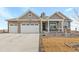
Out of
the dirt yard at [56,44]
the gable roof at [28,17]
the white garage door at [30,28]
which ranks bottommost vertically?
the dirt yard at [56,44]

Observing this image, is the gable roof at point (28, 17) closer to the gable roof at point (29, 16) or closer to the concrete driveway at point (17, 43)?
the gable roof at point (29, 16)

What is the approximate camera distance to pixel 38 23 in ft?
16.4

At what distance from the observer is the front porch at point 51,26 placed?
4977 millimetres

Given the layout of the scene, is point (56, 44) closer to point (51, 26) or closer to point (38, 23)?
point (51, 26)

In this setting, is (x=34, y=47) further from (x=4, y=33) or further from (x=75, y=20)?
(x=75, y=20)

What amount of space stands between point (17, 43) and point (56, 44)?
862mm

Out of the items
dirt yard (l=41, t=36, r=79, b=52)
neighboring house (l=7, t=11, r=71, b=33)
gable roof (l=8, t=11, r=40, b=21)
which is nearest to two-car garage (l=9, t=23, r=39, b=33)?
A: neighboring house (l=7, t=11, r=71, b=33)

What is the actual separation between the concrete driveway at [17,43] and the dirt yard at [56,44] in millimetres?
176

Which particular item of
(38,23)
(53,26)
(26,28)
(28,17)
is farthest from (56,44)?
(28,17)

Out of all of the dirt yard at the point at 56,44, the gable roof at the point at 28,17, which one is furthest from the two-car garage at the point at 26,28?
the dirt yard at the point at 56,44

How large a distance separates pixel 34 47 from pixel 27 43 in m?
0.18

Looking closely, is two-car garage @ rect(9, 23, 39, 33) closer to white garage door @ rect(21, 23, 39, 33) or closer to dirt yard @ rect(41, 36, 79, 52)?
white garage door @ rect(21, 23, 39, 33)
